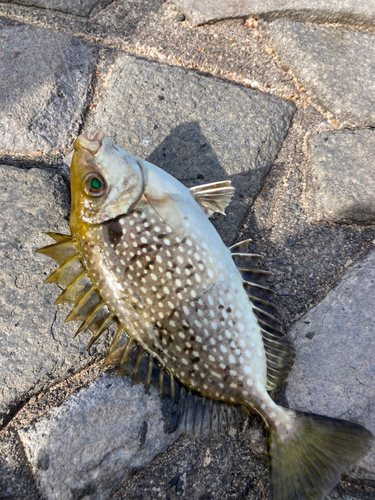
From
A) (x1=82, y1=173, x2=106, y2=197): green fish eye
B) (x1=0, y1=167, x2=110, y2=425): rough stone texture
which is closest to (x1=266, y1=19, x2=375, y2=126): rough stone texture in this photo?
(x1=82, y1=173, x2=106, y2=197): green fish eye

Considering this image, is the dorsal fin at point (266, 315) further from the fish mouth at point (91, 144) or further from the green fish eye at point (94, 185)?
the fish mouth at point (91, 144)

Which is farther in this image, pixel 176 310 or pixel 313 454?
pixel 176 310

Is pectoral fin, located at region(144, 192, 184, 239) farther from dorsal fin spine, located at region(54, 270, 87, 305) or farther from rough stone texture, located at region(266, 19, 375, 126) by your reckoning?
rough stone texture, located at region(266, 19, 375, 126)

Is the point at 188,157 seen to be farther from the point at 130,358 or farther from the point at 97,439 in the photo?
the point at 97,439

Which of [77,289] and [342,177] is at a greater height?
[77,289]

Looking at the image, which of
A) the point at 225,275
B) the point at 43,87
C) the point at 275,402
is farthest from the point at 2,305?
the point at 275,402

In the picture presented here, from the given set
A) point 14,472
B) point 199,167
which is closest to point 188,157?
point 199,167
